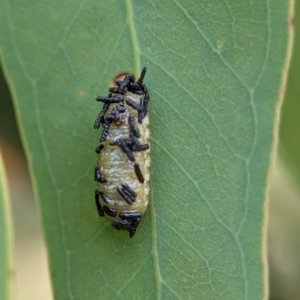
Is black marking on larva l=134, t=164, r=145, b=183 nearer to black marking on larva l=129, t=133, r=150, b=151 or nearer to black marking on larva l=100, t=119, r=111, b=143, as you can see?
black marking on larva l=129, t=133, r=150, b=151

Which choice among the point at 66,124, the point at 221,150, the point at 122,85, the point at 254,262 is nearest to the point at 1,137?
the point at 66,124

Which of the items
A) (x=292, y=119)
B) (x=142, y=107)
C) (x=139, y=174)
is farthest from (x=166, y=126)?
(x=292, y=119)

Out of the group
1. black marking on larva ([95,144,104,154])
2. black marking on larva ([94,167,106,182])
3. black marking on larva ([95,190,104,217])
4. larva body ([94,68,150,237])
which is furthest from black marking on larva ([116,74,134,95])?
black marking on larva ([95,190,104,217])

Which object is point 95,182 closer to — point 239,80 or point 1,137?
point 239,80

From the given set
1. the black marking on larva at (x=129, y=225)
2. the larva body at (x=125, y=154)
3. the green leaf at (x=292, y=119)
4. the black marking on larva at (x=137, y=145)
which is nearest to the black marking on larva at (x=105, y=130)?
the larva body at (x=125, y=154)

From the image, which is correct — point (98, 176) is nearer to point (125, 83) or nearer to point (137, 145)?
point (137, 145)
